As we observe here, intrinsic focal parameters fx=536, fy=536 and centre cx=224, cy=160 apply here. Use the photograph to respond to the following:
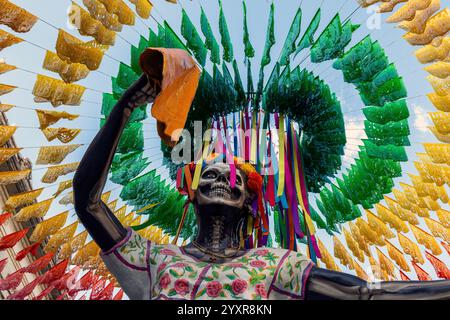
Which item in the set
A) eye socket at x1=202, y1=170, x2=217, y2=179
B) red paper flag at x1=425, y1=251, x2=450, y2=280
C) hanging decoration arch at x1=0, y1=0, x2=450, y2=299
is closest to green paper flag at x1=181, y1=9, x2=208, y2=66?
hanging decoration arch at x1=0, y1=0, x2=450, y2=299

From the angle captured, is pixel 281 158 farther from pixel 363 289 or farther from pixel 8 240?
pixel 8 240

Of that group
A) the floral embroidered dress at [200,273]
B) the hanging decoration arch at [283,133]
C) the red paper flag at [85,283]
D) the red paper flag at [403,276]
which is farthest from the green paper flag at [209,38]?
the red paper flag at [403,276]

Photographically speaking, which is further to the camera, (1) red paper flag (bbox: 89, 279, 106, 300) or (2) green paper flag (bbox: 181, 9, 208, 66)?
(1) red paper flag (bbox: 89, 279, 106, 300)

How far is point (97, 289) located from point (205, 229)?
9.51 ft

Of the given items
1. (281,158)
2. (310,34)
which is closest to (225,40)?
(310,34)

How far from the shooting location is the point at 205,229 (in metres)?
3.28

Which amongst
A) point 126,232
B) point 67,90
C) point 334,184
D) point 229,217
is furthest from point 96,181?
point 334,184

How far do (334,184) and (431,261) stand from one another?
1.29 metres

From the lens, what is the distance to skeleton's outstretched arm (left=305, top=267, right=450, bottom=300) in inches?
99.7

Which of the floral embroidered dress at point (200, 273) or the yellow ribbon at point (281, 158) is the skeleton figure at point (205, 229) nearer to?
the floral embroidered dress at point (200, 273)

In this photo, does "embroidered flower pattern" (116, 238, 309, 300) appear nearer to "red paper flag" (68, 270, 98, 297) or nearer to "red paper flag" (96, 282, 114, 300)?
"red paper flag" (68, 270, 98, 297)

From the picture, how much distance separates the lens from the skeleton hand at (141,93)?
9.35ft

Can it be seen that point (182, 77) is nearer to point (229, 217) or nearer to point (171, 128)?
point (171, 128)

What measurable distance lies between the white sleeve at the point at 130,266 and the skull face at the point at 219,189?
510mm
